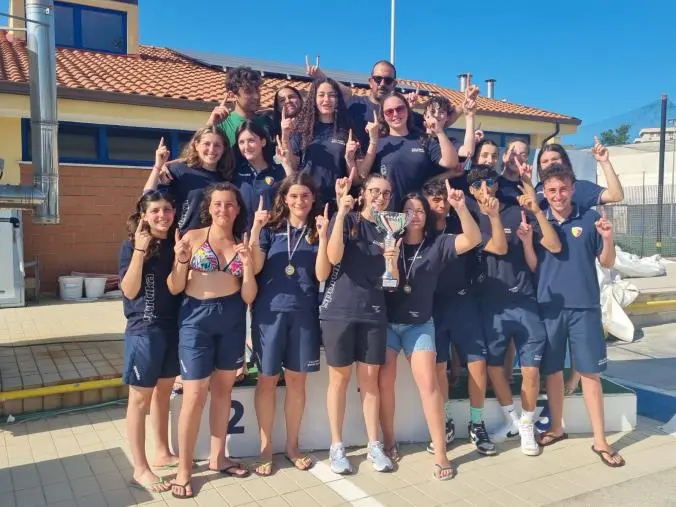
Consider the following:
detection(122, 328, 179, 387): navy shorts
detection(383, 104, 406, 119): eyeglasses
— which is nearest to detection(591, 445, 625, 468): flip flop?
detection(383, 104, 406, 119): eyeglasses

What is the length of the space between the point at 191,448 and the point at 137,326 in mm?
835

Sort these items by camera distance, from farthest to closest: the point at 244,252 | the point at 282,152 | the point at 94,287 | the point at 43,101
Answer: the point at 94,287
the point at 43,101
the point at 282,152
the point at 244,252

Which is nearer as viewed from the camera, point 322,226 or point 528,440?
point 322,226

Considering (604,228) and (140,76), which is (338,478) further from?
(140,76)

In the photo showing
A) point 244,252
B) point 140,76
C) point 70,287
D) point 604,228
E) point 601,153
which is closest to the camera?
point 244,252

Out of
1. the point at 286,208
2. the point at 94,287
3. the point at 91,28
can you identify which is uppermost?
the point at 91,28

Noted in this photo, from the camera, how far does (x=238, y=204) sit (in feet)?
12.3

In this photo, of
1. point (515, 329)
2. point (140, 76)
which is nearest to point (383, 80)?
point (515, 329)

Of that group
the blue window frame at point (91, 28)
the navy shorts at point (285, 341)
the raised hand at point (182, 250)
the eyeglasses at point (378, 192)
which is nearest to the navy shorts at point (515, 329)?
the eyeglasses at point (378, 192)

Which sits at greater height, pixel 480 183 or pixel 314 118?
pixel 314 118

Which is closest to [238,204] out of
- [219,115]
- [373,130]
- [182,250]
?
[182,250]

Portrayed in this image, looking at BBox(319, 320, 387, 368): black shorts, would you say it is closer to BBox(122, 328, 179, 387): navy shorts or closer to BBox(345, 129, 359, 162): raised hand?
BBox(122, 328, 179, 387): navy shorts

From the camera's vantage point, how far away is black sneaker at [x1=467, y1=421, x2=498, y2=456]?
4.21 m

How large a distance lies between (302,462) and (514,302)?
6.27ft
